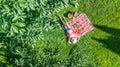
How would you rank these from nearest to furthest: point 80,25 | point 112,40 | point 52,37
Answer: point 52,37 < point 112,40 < point 80,25

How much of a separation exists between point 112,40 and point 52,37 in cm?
234

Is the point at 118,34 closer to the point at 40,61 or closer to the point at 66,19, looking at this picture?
the point at 66,19

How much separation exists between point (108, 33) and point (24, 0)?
6.70m

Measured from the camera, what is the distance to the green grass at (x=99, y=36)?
1295cm

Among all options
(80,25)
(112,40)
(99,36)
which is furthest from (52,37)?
(112,40)

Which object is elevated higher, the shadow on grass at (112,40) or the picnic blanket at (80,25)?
the picnic blanket at (80,25)

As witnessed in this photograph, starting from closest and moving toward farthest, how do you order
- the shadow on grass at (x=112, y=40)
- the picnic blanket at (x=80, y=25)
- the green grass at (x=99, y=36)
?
the green grass at (x=99, y=36), the shadow on grass at (x=112, y=40), the picnic blanket at (x=80, y=25)

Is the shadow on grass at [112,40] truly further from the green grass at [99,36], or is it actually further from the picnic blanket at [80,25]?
the picnic blanket at [80,25]

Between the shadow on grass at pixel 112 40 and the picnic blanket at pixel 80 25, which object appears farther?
the picnic blanket at pixel 80 25

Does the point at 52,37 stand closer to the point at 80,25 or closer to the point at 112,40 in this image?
the point at 80,25

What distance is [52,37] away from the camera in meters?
13.0

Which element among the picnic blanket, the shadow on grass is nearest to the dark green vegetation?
the shadow on grass

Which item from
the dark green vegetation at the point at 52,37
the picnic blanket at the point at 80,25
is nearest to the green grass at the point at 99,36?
→ the dark green vegetation at the point at 52,37

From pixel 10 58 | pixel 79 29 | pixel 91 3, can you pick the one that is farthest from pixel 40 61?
pixel 91 3
